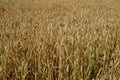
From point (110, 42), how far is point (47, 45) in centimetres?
93

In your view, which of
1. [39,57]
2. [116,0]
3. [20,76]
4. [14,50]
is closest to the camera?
[20,76]

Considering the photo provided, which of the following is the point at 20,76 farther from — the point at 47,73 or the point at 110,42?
the point at 110,42

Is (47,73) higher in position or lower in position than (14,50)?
lower

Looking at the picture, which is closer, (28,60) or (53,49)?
(28,60)

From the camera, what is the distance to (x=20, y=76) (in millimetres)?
1803

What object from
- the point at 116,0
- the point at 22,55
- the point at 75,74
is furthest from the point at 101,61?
the point at 116,0

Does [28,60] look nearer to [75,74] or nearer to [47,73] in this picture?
[47,73]

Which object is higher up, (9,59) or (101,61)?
(9,59)

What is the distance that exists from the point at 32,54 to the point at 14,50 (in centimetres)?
20

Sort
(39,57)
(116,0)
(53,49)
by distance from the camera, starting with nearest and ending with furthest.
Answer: (39,57)
(53,49)
(116,0)

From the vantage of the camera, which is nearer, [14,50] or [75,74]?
[75,74]

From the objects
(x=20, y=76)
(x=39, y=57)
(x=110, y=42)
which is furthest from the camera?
(x=110, y=42)

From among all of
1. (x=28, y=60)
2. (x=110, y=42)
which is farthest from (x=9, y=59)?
(x=110, y=42)

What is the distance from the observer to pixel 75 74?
1872 mm
